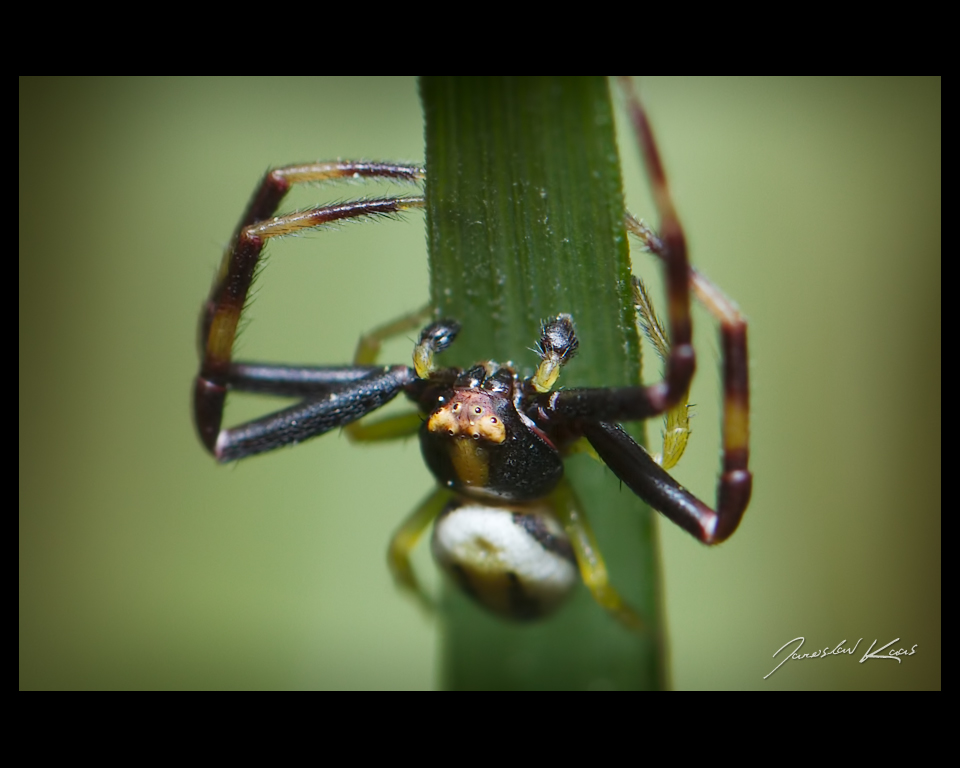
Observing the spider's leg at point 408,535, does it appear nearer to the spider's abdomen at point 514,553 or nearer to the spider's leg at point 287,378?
the spider's abdomen at point 514,553

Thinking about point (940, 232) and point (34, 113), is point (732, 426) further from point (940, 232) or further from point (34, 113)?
point (34, 113)

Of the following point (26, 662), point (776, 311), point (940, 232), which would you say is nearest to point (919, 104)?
point (940, 232)

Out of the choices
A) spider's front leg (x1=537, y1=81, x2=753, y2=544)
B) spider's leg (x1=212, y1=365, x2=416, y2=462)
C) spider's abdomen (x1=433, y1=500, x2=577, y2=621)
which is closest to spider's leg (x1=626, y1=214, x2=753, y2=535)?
spider's front leg (x1=537, y1=81, x2=753, y2=544)

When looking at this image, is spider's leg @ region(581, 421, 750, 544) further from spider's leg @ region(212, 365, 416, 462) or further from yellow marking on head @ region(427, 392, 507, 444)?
spider's leg @ region(212, 365, 416, 462)

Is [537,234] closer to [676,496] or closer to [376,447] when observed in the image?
[676,496]

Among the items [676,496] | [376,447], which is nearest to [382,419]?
[376,447]
